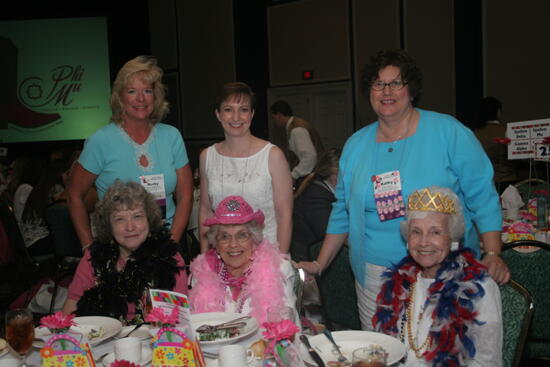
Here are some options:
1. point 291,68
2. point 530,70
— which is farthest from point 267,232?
point 291,68

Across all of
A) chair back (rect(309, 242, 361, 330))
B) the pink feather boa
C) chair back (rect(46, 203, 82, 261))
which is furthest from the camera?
chair back (rect(46, 203, 82, 261))

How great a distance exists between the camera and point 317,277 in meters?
2.62

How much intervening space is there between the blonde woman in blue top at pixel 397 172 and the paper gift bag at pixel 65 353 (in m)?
1.06

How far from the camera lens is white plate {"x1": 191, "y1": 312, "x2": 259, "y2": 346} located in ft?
5.54

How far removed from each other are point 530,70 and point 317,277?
18.9 ft

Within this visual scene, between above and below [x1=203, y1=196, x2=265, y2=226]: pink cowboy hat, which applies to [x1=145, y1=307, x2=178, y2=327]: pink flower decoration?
below

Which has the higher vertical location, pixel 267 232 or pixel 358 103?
pixel 358 103

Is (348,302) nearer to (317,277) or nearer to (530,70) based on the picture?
(317,277)

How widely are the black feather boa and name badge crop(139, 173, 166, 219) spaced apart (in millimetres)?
424

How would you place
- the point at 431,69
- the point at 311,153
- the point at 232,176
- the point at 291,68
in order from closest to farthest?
1. the point at 232,176
2. the point at 311,153
3. the point at 431,69
4. the point at 291,68

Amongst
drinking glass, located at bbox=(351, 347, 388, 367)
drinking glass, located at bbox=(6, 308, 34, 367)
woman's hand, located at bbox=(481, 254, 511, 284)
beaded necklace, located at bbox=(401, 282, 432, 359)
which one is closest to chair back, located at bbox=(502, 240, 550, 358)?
woman's hand, located at bbox=(481, 254, 511, 284)

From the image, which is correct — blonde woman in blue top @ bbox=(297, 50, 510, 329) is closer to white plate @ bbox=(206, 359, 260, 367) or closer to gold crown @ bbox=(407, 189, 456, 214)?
gold crown @ bbox=(407, 189, 456, 214)

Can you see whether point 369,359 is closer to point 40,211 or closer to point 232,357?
point 232,357

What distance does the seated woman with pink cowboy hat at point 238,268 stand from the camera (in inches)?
86.7
